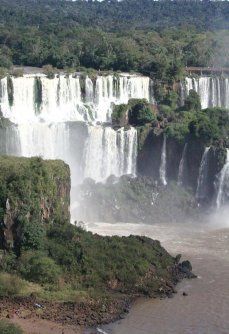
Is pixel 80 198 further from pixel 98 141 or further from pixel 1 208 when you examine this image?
pixel 1 208

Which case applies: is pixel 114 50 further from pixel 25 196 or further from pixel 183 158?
pixel 25 196

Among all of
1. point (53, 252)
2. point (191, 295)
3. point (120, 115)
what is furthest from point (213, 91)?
point (53, 252)

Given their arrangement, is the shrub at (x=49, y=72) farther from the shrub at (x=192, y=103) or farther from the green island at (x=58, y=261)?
the green island at (x=58, y=261)

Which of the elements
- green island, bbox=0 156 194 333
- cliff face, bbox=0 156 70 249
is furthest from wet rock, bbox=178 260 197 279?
cliff face, bbox=0 156 70 249

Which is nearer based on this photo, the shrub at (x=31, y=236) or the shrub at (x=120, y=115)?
the shrub at (x=31, y=236)

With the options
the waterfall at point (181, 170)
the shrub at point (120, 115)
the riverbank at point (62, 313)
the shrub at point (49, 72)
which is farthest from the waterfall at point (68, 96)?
the riverbank at point (62, 313)

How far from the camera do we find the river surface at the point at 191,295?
94.8 feet

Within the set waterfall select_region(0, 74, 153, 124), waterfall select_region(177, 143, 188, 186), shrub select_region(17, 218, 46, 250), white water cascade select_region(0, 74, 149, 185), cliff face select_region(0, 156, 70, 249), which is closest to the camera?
shrub select_region(17, 218, 46, 250)

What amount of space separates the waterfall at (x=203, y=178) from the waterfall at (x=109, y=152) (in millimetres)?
3980

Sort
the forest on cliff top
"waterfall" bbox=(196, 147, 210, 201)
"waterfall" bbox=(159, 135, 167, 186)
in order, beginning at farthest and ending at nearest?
the forest on cliff top
"waterfall" bbox=(159, 135, 167, 186)
"waterfall" bbox=(196, 147, 210, 201)

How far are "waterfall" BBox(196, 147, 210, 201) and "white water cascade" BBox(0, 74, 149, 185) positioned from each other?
3992mm

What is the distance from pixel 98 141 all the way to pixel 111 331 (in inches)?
773

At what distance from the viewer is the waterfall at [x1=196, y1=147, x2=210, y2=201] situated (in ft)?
150

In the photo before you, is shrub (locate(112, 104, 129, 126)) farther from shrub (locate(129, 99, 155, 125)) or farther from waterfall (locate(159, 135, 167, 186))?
waterfall (locate(159, 135, 167, 186))
